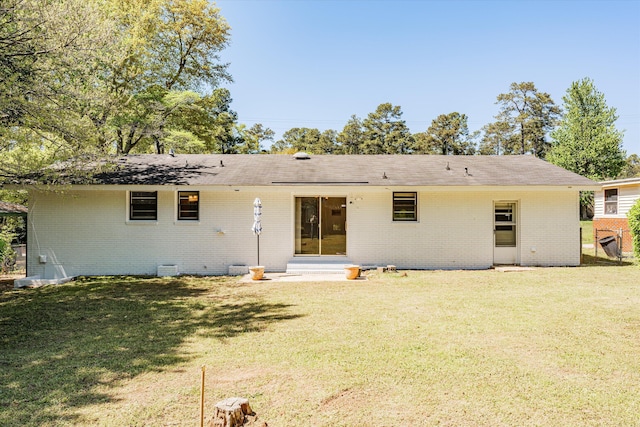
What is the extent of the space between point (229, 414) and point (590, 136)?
3541cm

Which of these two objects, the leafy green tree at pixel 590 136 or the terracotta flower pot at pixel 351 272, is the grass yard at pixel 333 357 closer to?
the terracotta flower pot at pixel 351 272

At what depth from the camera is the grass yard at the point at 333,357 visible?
3.68 m

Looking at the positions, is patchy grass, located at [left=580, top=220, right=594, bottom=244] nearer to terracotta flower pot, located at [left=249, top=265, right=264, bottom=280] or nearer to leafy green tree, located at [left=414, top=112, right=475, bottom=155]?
terracotta flower pot, located at [left=249, top=265, right=264, bottom=280]

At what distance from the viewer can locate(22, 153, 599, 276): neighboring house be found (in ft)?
41.3

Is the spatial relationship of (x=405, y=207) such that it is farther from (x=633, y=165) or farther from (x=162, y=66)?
(x=633, y=165)

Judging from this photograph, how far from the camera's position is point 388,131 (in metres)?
49.4

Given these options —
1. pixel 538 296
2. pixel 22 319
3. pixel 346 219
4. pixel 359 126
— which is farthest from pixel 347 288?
pixel 359 126

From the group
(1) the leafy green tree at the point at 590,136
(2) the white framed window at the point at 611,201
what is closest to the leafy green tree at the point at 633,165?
(1) the leafy green tree at the point at 590,136

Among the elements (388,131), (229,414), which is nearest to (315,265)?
(229,414)

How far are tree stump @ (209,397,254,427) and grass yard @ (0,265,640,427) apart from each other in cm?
28

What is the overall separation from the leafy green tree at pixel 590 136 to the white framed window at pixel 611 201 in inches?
490

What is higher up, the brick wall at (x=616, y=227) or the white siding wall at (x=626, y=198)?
the white siding wall at (x=626, y=198)

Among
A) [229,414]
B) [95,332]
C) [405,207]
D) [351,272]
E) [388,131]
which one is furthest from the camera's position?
[388,131]

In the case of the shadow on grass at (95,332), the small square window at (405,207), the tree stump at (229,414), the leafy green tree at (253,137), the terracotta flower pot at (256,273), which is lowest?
the shadow on grass at (95,332)
